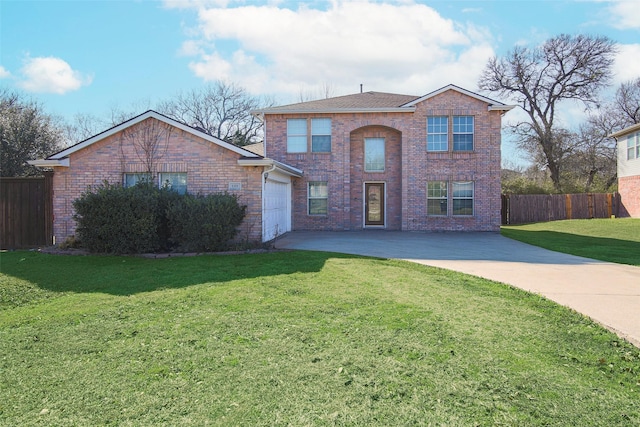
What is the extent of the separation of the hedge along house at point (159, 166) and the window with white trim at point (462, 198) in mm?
9594

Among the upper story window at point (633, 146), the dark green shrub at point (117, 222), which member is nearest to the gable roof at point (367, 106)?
the dark green shrub at point (117, 222)

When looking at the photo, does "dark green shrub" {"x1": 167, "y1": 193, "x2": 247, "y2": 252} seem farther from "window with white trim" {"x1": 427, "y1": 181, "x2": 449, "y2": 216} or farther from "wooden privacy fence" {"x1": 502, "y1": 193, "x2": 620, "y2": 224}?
"wooden privacy fence" {"x1": 502, "y1": 193, "x2": 620, "y2": 224}

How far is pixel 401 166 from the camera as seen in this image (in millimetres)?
19391

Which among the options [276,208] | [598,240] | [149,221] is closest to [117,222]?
[149,221]

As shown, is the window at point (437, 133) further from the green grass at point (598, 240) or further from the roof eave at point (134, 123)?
the roof eave at point (134, 123)

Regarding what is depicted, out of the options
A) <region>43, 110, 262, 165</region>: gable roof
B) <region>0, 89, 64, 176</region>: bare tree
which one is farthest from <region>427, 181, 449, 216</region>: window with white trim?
<region>0, 89, 64, 176</region>: bare tree

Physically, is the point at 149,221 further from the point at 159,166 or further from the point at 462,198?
the point at 462,198

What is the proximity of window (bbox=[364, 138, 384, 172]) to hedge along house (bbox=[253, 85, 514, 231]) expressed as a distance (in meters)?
0.05

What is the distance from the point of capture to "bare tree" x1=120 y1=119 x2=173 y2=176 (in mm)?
12961

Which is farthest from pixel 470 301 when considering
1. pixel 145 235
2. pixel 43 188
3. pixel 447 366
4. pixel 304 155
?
pixel 304 155

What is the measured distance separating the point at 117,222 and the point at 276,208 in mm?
5964

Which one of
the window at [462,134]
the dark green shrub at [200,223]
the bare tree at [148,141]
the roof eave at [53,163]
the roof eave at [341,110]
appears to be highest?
the roof eave at [341,110]

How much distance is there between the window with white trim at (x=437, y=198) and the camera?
1917cm

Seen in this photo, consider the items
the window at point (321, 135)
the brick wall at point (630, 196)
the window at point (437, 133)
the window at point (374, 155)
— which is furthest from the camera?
the brick wall at point (630, 196)
